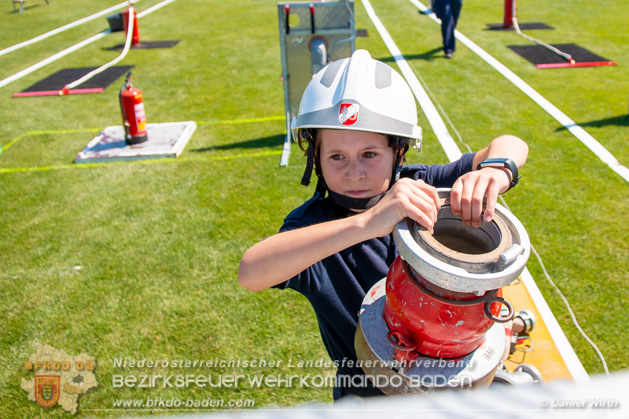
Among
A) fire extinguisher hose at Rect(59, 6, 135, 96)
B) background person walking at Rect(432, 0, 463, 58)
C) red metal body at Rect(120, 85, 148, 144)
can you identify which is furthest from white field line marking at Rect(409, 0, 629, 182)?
fire extinguisher hose at Rect(59, 6, 135, 96)

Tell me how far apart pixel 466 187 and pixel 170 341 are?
3413 mm

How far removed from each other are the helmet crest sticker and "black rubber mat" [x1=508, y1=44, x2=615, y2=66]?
10183 millimetres

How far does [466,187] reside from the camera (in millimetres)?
1563

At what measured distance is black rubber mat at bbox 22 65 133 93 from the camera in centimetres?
1096

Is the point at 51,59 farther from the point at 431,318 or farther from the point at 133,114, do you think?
the point at 431,318

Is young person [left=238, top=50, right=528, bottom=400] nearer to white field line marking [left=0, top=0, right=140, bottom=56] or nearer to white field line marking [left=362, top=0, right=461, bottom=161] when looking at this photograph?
white field line marking [left=362, top=0, right=461, bottom=161]

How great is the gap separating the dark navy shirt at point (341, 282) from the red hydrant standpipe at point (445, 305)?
1.29 ft

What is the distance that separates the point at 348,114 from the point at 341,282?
2.40 ft

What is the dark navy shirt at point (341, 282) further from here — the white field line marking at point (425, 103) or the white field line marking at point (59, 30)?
the white field line marking at point (59, 30)

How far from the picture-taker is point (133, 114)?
7.69 m

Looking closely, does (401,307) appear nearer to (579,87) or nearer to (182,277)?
(182,277)

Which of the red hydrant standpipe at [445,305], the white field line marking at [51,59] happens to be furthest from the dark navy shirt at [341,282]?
the white field line marking at [51,59]

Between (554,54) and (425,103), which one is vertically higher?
(554,54)

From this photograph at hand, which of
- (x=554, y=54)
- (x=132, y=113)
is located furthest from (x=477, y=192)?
(x=554, y=54)
